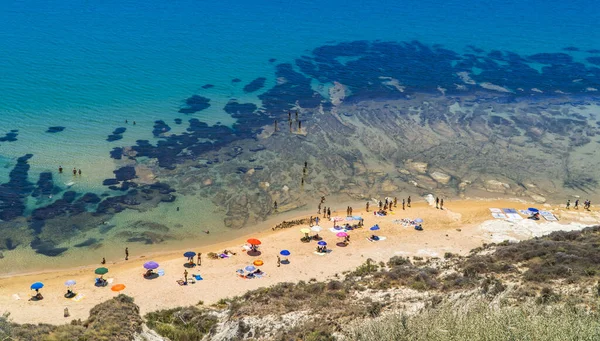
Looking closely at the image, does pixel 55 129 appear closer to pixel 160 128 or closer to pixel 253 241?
pixel 160 128

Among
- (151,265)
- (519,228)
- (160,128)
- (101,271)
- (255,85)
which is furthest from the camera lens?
(255,85)

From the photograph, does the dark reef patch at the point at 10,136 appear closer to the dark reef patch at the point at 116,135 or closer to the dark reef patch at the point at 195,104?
the dark reef patch at the point at 116,135

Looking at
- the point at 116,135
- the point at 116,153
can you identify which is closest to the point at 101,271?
the point at 116,153

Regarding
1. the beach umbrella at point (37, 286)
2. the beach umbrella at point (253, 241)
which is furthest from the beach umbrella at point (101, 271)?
the beach umbrella at point (253, 241)

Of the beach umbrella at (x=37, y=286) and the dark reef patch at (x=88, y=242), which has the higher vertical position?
the dark reef patch at (x=88, y=242)

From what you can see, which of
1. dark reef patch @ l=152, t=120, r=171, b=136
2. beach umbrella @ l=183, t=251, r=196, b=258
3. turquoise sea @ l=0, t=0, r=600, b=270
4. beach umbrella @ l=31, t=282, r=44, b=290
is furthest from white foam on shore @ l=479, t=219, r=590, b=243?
dark reef patch @ l=152, t=120, r=171, b=136

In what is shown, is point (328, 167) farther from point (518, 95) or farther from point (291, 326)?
point (518, 95)

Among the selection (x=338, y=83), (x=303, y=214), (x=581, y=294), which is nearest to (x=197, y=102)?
(x=338, y=83)
